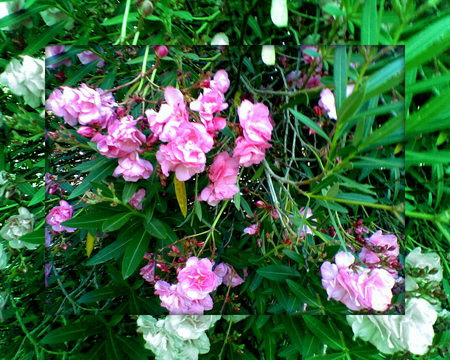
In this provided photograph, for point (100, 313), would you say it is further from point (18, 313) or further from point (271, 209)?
point (271, 209)

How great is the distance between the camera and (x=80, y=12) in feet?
2.08

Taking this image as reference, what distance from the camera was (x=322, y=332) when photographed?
2.23 feet

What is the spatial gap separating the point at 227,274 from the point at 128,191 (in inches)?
10.9

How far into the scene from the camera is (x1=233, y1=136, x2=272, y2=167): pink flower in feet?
1.91

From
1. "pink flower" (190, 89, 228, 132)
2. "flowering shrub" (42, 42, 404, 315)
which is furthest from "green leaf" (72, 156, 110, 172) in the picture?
"pink flower" (190, 89, 228, 132)

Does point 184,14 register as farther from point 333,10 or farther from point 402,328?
point 402,328

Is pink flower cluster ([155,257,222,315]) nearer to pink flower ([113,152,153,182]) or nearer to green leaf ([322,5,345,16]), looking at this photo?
pink flower ([113,152,153,182])

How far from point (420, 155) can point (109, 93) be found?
0.66m

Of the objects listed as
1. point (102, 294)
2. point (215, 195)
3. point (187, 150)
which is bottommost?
point (102, 294)

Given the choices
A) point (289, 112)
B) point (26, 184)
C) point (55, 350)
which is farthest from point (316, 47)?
point (55, 350)

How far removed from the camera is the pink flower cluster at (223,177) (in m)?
0.60

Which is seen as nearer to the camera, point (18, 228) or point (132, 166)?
point (132, 166)

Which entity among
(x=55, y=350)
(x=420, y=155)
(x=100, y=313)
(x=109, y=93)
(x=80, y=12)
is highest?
(x=80, y=12)

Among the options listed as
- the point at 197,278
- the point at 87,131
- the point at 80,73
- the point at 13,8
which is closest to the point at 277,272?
the point at 197,278
